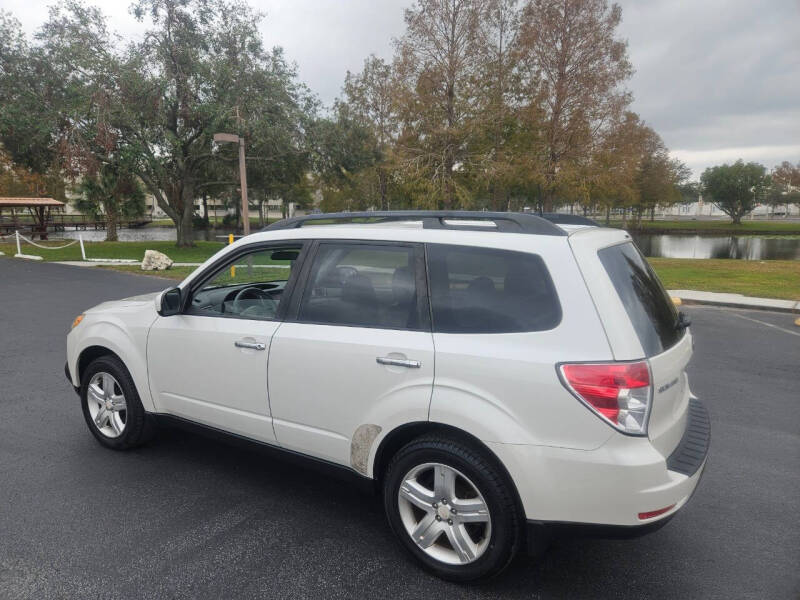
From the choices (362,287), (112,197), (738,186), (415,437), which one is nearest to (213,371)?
(362,287)

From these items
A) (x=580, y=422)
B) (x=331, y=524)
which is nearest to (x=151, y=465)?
(x=331, y=524)

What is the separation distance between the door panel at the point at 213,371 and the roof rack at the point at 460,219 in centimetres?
74

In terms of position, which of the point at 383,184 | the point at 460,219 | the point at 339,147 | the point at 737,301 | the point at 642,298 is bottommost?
the point at 737,301

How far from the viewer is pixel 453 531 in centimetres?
264

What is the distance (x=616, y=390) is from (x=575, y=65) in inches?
1107

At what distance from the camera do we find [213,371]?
11.2 feet

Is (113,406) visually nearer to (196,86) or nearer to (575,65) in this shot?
(196,86)

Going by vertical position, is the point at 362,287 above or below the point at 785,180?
below

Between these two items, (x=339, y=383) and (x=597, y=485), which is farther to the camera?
(x=339, y=383)

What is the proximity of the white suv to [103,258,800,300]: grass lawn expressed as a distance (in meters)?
12.0

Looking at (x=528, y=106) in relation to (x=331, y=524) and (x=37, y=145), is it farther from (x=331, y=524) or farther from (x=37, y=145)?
(x=331, y=524)

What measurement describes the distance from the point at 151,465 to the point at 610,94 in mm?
28020

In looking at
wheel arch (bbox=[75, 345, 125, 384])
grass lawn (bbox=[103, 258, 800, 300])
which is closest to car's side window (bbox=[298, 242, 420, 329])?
wheel arch (bbox=[75, 345, 125, 384])

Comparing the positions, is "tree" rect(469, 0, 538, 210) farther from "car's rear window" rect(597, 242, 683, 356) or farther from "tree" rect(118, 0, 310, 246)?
"car's rear window" rect(597, 242, 683, 356)
